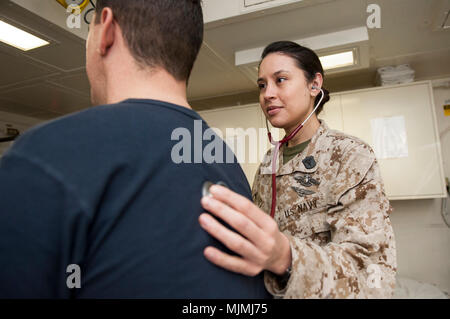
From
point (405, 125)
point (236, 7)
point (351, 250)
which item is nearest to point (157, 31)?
point (351, 250)

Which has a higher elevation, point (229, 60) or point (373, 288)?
point (229, 60)

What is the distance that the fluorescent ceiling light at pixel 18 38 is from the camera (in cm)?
171

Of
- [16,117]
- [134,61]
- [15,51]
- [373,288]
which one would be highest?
[16,117]

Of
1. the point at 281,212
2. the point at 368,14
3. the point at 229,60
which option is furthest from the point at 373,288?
the point at 229,60

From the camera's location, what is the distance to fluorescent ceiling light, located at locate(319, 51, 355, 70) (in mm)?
2107

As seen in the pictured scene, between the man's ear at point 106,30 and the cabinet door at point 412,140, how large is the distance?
7.41 ft

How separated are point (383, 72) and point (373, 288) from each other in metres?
2.22

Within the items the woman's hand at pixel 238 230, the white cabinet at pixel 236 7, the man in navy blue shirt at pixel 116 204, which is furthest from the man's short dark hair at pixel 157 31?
the white cabinet at pixel 236 7

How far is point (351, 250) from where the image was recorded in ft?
2.57

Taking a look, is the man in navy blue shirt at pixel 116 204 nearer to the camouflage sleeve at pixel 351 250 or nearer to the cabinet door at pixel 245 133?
the camouflage sleeve at pixel 351 250

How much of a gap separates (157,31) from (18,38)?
167 cm

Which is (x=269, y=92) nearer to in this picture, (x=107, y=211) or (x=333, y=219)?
(x=333, y=219)

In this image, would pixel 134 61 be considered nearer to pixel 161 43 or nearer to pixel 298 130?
pixel 161 43

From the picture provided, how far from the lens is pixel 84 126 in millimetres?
441
